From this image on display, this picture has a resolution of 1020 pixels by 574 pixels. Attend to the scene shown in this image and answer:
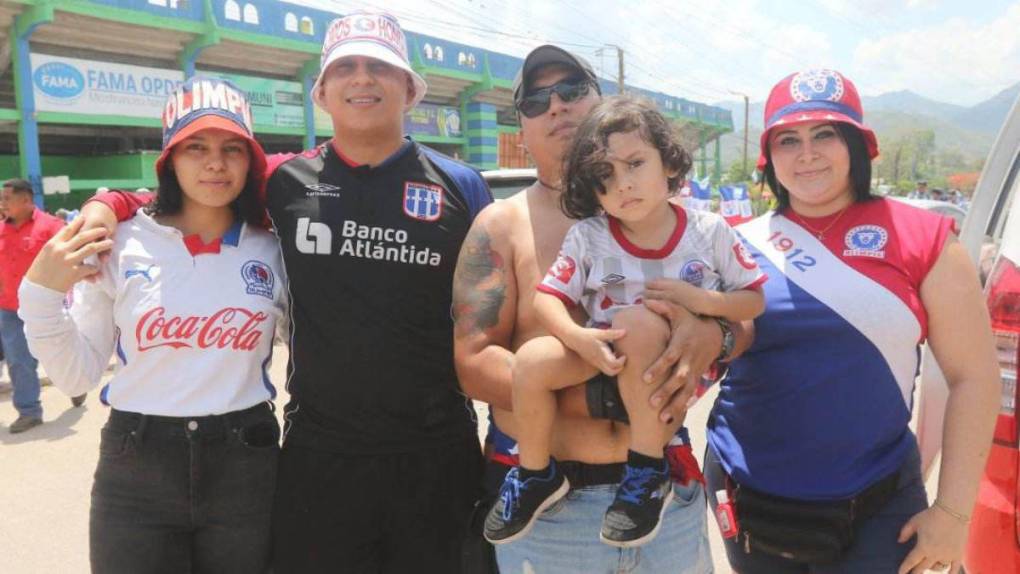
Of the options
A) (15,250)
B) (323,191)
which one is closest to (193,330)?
(323,191)

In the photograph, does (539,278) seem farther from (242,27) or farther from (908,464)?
(242,27)

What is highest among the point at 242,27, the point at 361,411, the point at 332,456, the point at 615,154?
the point at 242,27

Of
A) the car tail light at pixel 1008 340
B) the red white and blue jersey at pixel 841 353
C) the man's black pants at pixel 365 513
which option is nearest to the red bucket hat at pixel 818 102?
Answer: the red white and blue jersey at pixel 841 353

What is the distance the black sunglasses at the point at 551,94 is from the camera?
7.71ft

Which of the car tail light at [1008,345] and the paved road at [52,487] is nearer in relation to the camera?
the car tail light at [1008,345]

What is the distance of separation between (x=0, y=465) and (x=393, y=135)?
193 inches

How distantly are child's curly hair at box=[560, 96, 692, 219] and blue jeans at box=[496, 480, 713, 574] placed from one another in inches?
31.3

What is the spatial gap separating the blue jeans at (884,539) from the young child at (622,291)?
2.10 feet

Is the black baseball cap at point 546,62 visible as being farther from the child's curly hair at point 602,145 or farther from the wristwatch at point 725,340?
the wristwatch at point 725,340

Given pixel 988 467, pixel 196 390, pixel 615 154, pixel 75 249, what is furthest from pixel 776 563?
pixel 75 249

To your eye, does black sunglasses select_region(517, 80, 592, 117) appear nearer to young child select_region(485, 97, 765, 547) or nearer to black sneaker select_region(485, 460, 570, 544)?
young child select_region(485, 97, 765, 547)

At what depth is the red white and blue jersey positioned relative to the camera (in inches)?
84.6

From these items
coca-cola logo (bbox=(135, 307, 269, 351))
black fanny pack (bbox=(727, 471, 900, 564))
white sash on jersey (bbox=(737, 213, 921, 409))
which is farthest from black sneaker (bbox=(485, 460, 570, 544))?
coca-cola logo (bbox=(135, 307, 269, 351))

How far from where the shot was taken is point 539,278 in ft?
7.19
